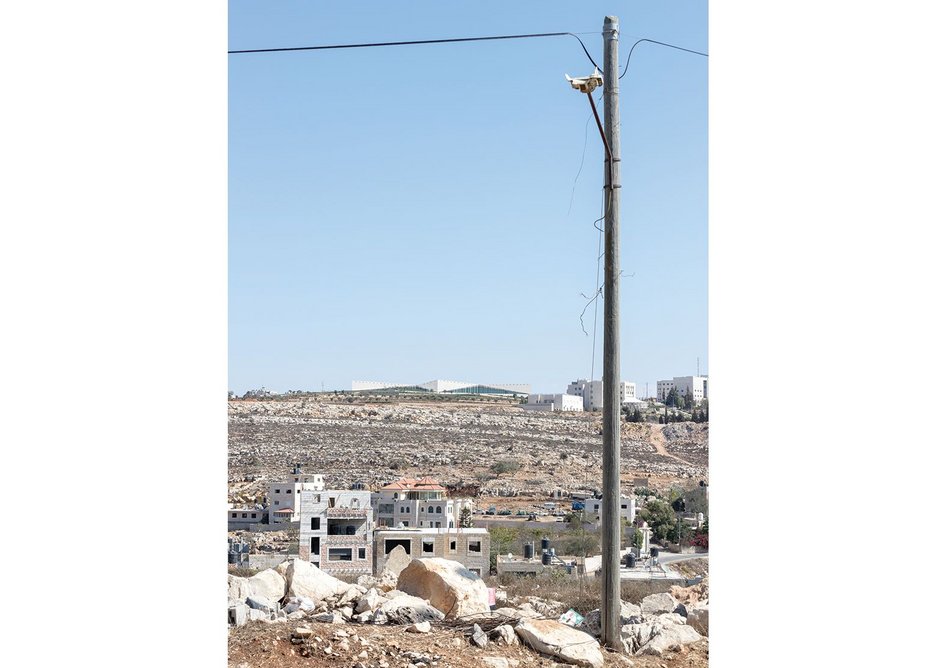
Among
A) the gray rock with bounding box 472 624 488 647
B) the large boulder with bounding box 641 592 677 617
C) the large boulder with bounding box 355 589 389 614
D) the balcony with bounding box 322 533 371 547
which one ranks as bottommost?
the balcony with bounding box 322 533 371 547

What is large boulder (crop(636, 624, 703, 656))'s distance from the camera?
2664 millimetres

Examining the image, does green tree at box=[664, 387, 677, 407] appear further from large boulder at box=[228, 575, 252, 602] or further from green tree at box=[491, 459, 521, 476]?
large boulder at box=[228, 575, 252, 602]

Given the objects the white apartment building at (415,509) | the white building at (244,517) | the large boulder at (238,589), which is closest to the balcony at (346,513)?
the white apartment building at (415,509)

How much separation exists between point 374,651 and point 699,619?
1.46m

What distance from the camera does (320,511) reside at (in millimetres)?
8273

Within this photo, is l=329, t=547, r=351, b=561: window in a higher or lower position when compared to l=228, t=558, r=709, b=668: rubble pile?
lower

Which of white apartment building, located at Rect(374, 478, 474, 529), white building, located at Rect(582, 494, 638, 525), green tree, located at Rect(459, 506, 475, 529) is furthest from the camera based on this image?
green tree, located at Rect(459, 506, 475, 529)

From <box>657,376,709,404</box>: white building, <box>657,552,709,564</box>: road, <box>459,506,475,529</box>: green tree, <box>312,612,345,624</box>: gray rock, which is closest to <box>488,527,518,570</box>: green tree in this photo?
<box>459,506,475,529</box>: green tree

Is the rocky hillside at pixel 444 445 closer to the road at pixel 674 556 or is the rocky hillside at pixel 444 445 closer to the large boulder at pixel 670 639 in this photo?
the road at pixel 674 556

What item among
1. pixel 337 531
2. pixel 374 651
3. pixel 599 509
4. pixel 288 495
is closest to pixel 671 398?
pixel 599 509

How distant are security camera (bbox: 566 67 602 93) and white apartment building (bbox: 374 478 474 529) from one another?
613cm

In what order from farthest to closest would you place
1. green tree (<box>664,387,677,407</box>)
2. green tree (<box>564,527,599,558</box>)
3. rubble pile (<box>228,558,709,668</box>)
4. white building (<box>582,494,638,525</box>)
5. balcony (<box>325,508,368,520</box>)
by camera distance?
green tree (<box>664,387,677,407</box>), balcony (<box>325,508,368,520</box>), white building (<box>582,494,638,525</box>), green tree (<box>564,527,599,558</box>), rubble pile (<box>228,558,709,668</box>)
